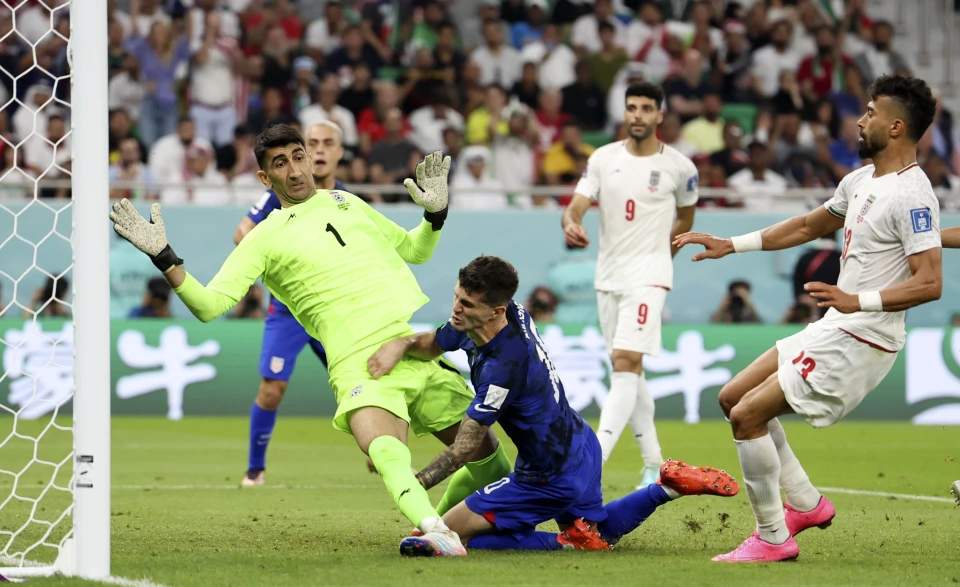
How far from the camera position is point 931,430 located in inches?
518

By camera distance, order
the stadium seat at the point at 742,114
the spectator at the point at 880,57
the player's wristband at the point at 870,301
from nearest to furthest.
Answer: the player's wristband at the point at 870,301, the stadium seat at the point at 742,114, the spectator at the point at 880,57

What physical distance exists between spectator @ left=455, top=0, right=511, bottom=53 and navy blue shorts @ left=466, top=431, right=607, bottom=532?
1289cm

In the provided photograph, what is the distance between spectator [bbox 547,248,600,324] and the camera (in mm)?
13953

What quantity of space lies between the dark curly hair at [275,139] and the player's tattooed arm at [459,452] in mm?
1618

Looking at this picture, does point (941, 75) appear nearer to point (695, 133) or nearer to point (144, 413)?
point (695, 133)

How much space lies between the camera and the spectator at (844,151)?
55.1ft

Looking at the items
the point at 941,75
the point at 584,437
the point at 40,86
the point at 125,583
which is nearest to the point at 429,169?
the point at 584,437

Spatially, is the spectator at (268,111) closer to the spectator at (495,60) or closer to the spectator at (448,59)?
the spectator at (448,59)

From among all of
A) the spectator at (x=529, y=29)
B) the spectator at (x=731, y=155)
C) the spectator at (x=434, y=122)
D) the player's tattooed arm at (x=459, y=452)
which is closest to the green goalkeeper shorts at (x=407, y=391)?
the player's tattooed arm at (x=459, y=452)

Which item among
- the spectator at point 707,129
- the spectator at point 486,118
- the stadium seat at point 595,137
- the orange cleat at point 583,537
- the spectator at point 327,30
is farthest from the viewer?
the spectator at point 327,30

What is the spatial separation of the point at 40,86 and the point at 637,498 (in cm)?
1120

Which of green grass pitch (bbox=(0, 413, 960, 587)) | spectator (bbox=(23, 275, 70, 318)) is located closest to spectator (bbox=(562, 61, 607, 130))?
green grass pitch (bbox=(0, 413, 960, 587))

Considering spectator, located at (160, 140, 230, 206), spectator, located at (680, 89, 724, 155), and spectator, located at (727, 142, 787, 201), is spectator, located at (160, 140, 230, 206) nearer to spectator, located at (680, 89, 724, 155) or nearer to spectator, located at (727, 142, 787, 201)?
spectator, located at (680, 89, 724, 155)

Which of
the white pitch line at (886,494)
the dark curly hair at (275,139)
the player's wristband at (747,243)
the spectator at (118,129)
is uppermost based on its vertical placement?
the spectator at (118,129)
